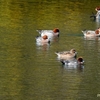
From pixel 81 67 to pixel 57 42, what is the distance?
20.2 feet

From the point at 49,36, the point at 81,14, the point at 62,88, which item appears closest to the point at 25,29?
the point at 49,36

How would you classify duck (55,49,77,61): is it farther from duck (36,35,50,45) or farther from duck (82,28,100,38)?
duck (82,28,100,38)

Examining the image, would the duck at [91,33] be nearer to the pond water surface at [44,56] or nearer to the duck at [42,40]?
the pond water surface at [44,56]

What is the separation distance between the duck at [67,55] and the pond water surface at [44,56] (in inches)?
8.1

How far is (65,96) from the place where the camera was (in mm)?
19109

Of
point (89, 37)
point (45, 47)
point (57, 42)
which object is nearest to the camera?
point (45, 47)

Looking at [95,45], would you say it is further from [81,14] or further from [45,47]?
[81,14]

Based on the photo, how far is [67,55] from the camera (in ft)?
83.2

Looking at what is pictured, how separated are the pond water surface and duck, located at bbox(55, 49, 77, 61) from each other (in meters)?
0.21

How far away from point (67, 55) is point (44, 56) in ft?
2.41

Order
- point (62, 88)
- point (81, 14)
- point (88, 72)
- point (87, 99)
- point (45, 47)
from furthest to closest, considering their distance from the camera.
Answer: point (81, 14), point (45, 47), point (88, 72), point (62, 88), point (87, 99)

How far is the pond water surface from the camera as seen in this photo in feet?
64.8

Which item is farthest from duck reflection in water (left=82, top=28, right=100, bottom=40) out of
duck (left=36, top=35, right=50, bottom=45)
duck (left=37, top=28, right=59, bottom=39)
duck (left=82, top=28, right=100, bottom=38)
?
duck (left=36, top=35, right=50, bottom=45)

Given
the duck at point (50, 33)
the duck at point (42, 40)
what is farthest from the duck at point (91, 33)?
the duck at point (42, 40)
